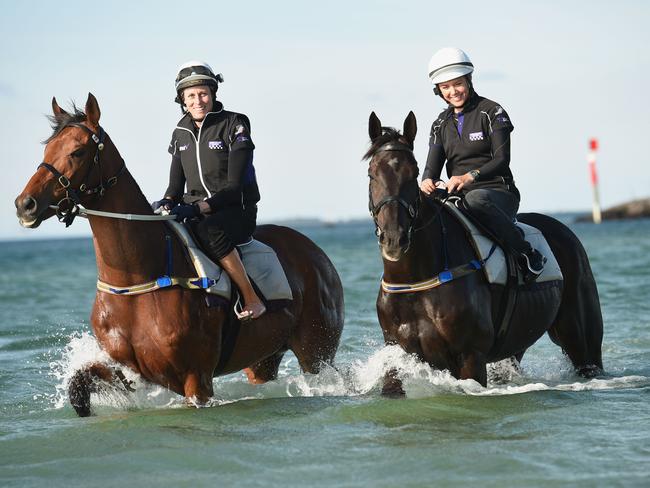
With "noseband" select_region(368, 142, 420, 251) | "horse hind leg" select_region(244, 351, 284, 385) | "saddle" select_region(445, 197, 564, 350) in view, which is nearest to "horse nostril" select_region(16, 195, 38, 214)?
"noseband" select_region(368, 142, 420, 251)

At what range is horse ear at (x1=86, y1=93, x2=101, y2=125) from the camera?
7.61 m

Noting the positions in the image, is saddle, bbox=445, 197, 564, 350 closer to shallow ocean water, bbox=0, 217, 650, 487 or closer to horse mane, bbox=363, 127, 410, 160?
shallow ocean water, bbox=0, 217, 650, 487

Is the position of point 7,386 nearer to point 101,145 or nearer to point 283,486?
point 101,145

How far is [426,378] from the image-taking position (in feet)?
25.8

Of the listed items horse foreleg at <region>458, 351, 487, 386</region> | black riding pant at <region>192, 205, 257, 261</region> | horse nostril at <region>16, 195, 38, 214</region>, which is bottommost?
horse foreleg at <region>458, 351, 487, 386</region>

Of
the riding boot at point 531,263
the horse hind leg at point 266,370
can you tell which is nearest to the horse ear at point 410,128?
the riding boot at point 531,263

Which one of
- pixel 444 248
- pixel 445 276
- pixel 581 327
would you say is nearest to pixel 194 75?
pixel 444 248

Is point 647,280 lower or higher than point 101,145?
lower

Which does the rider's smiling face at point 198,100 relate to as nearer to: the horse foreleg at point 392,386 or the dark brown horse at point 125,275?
the dark brown horse at point 125,275

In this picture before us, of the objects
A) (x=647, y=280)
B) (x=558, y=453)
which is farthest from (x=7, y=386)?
(x=647, y=280)

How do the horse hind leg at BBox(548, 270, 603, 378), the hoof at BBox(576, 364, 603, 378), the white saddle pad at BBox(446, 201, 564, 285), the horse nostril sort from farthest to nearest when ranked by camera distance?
the hoof at BBox(576, 364, 603, 378), the horse hind leg at BBox(548, 270, 603, 378), the white saddle pad at BBox(446, 201, 564, 285), the horse nostril

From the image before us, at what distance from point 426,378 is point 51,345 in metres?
7.83

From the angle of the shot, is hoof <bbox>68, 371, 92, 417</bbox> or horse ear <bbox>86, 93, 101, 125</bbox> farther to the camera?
hoof <bbox>68, 371, 92, 417</bbox>

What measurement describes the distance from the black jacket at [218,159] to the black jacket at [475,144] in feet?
4.94
